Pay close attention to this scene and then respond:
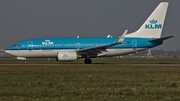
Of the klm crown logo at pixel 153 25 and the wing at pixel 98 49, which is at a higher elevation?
the klm crown logo at pixel 153 25


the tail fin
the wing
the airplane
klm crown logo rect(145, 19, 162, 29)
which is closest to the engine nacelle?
the airplane

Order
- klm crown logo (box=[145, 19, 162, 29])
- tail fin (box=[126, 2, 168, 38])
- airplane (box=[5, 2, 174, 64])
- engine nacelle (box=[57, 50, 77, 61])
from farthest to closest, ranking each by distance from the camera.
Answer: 1. klm crown logo (box=[145, 19, 162, 29])
2. tail fin (box=[126, 2, 168, 38])
3. airplane (box=[5, 2, 174, 64])
4. engine nacelle (box=[57, 50, 77, 61])

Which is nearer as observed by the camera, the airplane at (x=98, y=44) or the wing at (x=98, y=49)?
the wing at (x=98, y=49)

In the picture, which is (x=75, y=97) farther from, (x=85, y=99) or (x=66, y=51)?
(x=66, y=51)

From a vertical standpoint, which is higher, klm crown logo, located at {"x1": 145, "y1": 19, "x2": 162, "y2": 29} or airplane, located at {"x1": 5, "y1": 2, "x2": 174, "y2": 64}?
klm crown logo, located at {"x1": 145, "y1": 19, "x2": 162, "y2": 29}

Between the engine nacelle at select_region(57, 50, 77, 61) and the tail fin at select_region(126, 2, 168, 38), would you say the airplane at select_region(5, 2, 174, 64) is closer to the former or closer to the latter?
the tail fin at select_region(126, 2, 168, 38)

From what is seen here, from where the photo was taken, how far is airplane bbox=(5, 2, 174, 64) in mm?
39125

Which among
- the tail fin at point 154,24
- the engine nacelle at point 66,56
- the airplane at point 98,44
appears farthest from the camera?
the tail fin at point 154,24

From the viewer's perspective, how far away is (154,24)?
1609 inches

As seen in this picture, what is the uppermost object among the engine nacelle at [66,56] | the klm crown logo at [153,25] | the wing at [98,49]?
the klm crown logo at [153,25]

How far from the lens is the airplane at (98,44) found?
39.1 metres

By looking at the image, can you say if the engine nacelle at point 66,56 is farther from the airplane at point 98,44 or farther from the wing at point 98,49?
the wing at point 98,49

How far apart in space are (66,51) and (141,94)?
1050 inches

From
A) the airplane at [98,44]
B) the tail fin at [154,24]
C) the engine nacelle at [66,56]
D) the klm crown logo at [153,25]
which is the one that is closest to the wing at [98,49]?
the airplane at [98,44]
